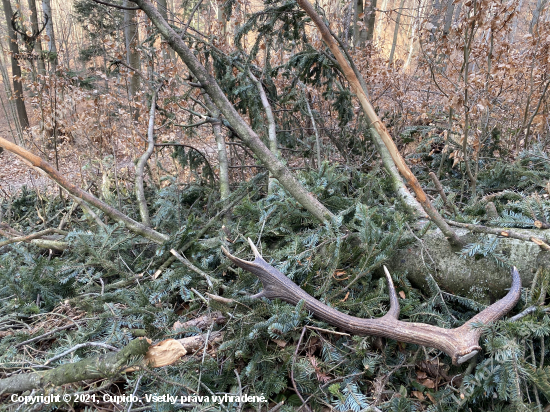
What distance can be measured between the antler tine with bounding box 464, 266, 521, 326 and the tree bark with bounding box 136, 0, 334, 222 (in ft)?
3.65

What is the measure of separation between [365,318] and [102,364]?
141cm

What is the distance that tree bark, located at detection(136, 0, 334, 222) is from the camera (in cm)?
250

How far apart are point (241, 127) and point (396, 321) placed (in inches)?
70.3

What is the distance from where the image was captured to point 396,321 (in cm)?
177

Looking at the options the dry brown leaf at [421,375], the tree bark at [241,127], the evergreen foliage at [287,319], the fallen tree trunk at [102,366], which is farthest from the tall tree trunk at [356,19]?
the fallen tree trunk at [102,366]

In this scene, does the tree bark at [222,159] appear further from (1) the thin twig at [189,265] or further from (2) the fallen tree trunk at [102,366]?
(2) the fallen tree trunk at [102,366]

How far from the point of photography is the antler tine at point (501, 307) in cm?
170

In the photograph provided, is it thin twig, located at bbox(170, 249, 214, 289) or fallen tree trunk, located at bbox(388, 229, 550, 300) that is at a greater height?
fallen tree trunk, located at bbox(388, 229, 550, 300)

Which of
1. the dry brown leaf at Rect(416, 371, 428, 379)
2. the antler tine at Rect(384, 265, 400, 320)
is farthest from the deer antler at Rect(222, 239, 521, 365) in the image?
the dry brown leaf at Rect(416, 371, 428, 379)

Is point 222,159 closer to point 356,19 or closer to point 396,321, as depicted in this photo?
point 396,321

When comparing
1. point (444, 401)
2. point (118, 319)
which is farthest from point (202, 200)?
point (444, 401)

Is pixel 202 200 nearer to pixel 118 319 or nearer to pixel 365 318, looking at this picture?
pixel 118 319

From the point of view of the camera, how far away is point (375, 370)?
181 centimetres

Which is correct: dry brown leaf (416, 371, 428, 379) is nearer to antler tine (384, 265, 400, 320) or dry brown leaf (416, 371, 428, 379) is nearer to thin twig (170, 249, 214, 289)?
antler tine (384, 265, 400, 320)
